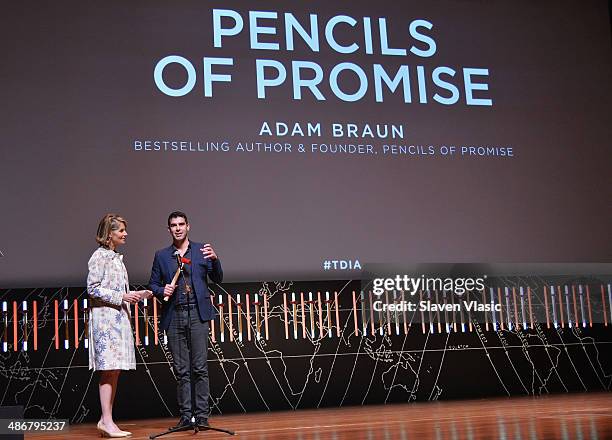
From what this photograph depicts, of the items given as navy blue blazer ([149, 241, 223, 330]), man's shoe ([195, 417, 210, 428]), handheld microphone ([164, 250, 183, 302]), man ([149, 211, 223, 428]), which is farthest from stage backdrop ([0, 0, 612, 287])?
man's shoe ([195, 417, 210, 428])

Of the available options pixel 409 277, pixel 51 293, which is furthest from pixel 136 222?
pixel 409 277

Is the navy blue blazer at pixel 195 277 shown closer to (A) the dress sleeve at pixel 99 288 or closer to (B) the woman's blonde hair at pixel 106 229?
(A) the dress sleeve at pixel 99 288

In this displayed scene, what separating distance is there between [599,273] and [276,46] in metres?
2.97

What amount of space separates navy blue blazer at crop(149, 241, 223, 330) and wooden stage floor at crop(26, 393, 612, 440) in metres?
0.65

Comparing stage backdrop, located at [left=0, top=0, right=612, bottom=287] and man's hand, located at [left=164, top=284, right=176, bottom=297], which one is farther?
stage backdrop, located at [left=0, top=0, right=612, bottom=287]

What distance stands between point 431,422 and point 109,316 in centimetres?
180

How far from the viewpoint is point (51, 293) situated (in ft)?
17.9

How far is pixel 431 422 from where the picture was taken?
4.19 meters

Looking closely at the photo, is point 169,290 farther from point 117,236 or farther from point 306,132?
point 306,132

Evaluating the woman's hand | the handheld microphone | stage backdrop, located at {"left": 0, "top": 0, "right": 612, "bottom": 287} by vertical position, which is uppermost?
stage backdrop, located at {"left": 0, "top": 0, "right": 612, "bottom": 287}

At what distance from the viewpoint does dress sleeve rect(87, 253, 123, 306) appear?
426cm

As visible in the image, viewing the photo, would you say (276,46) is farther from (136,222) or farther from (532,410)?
(532,410)

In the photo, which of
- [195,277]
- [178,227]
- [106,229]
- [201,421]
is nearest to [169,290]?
[195,277]

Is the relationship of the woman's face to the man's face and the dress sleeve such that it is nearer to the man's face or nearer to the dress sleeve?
the dress sleeve
